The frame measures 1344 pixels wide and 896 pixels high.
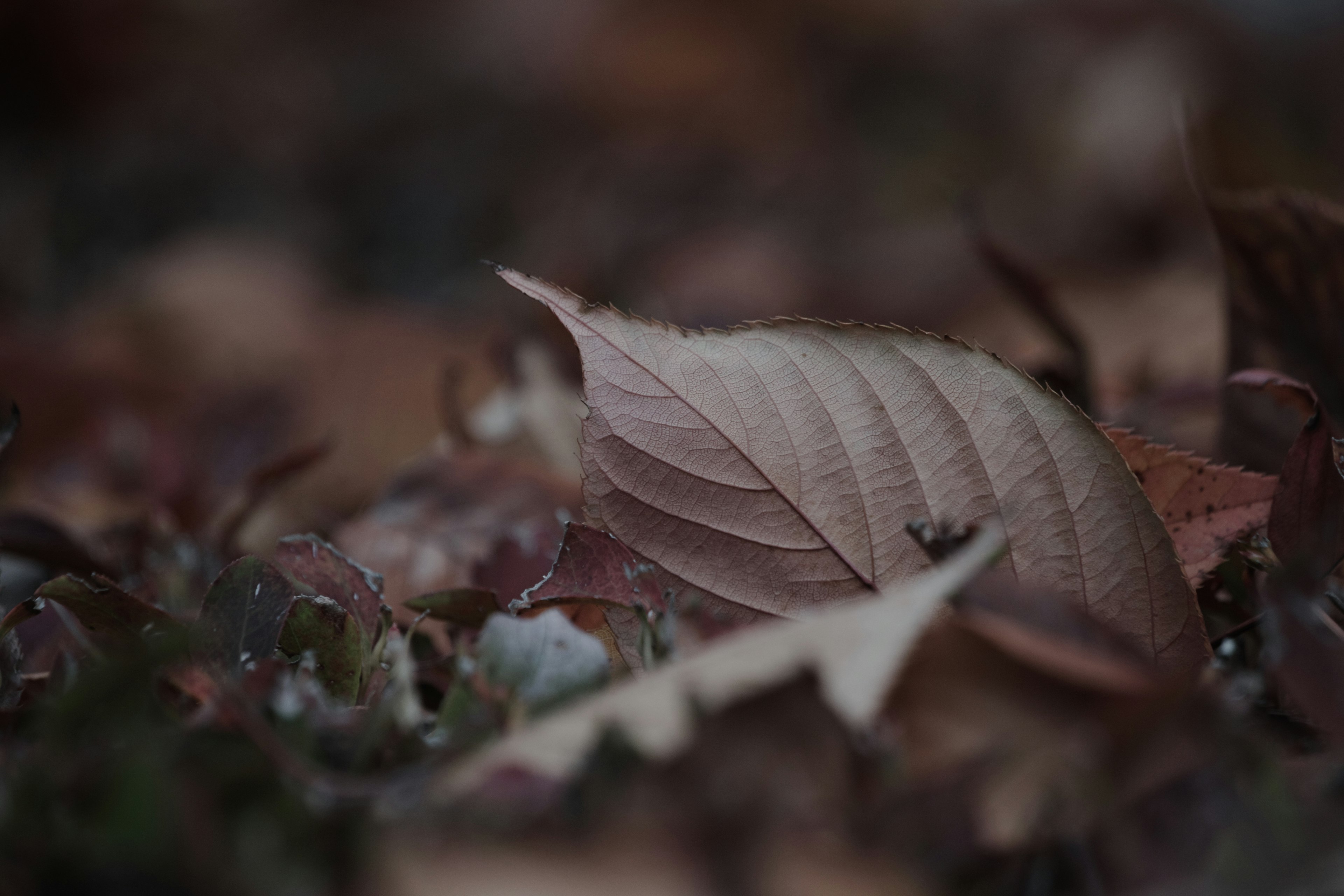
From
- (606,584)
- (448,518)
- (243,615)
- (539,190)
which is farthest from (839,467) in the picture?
(539,190)

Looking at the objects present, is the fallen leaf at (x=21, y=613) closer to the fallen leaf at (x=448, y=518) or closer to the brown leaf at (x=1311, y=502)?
the fallen leaf at (x=448, y=518)

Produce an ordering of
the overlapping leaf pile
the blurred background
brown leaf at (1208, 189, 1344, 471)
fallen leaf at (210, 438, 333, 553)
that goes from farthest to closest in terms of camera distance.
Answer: the blurred background, fallen leaf at (210, 438, 333, 553), brown leaf at (1208, 189, 1344, 471), the overlapping leaf pile

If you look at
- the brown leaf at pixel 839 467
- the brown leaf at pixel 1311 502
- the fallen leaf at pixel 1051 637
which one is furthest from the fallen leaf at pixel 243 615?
the brown leaf at pixel 1311 502

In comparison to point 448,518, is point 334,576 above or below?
above

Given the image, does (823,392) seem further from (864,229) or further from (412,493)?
(864,229)

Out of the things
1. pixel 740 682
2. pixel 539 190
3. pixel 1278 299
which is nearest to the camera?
pixel 740 682

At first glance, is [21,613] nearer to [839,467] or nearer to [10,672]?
[10,672]

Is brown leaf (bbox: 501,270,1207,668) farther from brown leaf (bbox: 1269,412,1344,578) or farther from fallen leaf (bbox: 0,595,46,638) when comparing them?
fallen leaf (bbox: 0,595,46,638)

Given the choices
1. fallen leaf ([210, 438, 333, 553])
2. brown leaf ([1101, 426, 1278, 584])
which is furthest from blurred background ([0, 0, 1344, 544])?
brown leaf ([1101, 426, 1278, 584])
